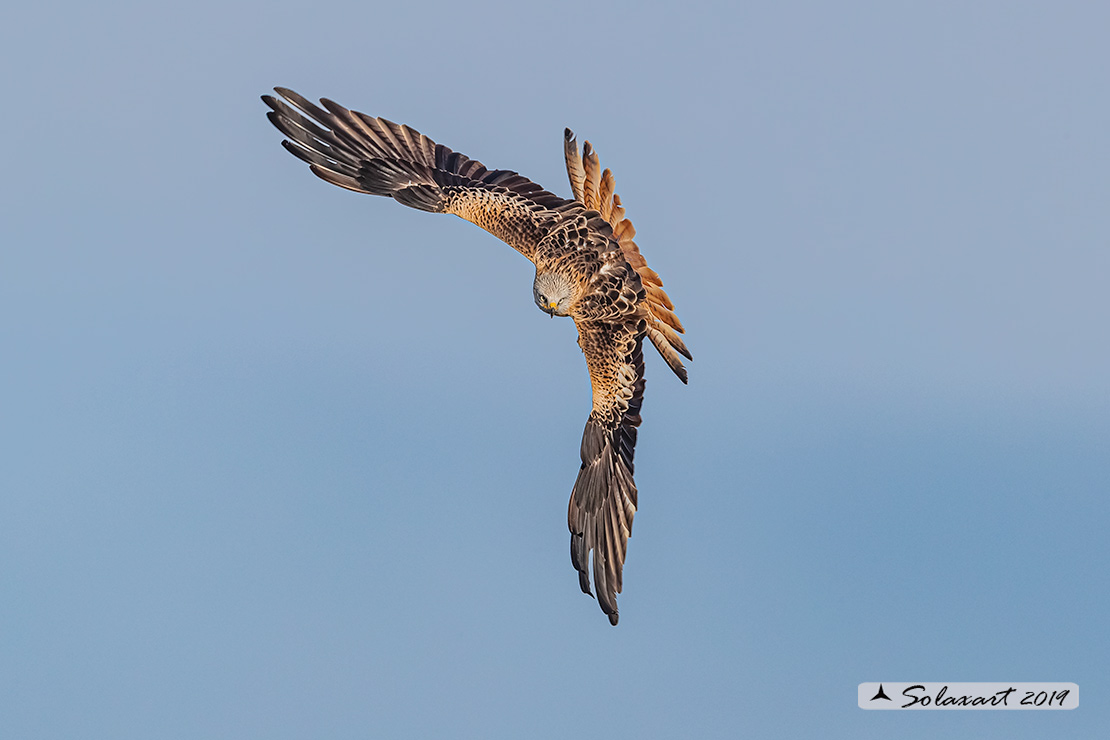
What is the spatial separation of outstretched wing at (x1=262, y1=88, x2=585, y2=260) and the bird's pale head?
0.70 meters

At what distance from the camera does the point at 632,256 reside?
20703 millimetres

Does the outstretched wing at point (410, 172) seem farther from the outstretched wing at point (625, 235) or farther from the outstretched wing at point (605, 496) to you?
the outstretched wing at point (605, 496)

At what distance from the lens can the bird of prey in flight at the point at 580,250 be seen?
66.5 ft

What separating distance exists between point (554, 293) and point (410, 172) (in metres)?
3.02

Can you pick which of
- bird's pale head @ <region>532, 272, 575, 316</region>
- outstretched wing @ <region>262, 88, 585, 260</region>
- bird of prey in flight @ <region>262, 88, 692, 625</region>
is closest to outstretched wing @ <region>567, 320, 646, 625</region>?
bird of prey in flight @ <region>262, 88, 692, 625</region>

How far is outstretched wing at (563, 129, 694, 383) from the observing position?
20.6 m

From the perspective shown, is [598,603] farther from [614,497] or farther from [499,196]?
[499,196]

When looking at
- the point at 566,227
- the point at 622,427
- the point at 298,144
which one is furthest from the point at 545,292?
the point at 298,144

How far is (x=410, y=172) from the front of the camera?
2166 cm

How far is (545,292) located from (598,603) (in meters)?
4.13

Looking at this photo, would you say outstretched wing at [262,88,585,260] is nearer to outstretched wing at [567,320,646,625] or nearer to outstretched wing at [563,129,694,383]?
outstretched wing at [563,129,694,383]

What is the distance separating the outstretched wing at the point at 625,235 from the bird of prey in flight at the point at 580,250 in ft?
0.04

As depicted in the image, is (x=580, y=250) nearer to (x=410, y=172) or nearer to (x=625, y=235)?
(x=625, y=235)

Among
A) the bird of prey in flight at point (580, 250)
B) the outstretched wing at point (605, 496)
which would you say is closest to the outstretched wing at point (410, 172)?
the bird of prey in flight at point (580, 250)
